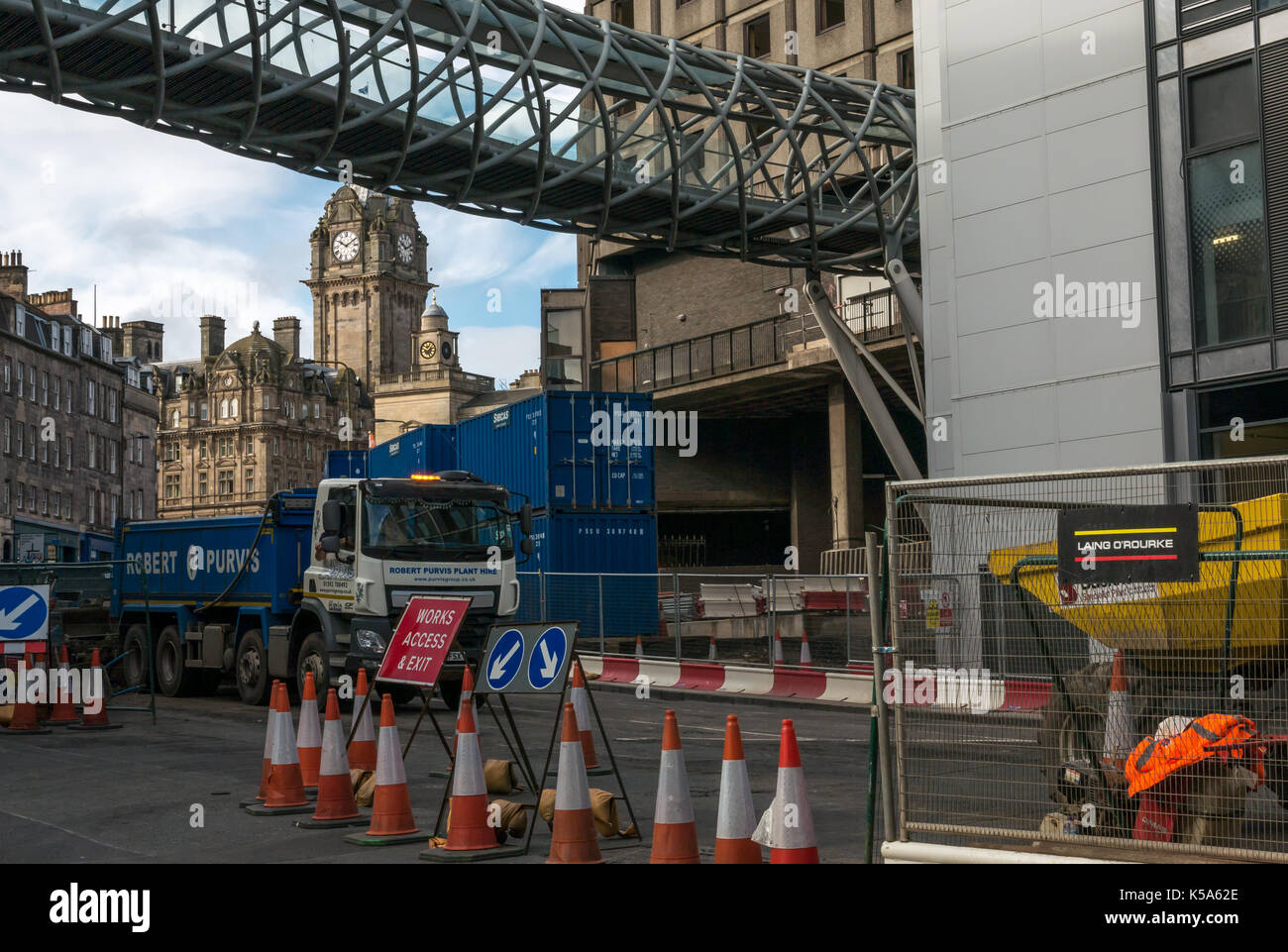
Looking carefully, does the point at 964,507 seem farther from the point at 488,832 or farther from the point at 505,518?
the point at 505,518

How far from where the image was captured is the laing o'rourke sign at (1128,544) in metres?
7.06

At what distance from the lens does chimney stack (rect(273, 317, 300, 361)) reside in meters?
169

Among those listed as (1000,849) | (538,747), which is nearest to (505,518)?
(538,747)

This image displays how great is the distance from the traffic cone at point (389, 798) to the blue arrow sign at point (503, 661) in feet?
2.68

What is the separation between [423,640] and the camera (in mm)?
11109

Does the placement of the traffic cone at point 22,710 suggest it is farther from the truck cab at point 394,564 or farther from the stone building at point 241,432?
the stone building at point 241,432

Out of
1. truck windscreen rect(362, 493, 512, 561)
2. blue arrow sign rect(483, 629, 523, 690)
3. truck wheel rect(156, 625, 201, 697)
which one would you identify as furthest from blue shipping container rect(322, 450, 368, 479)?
blue arrow sign rect(483, 629, 523, 690)

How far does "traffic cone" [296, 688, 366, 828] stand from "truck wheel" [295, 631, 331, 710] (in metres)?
7.33

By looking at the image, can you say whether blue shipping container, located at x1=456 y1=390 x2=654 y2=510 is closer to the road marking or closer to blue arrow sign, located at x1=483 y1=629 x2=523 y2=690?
the road marking

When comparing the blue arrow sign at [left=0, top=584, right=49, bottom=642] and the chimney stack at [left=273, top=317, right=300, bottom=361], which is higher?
the chimney stack at [left=273, top=317, right=300, bottom=361]

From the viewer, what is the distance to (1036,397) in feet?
70.5
